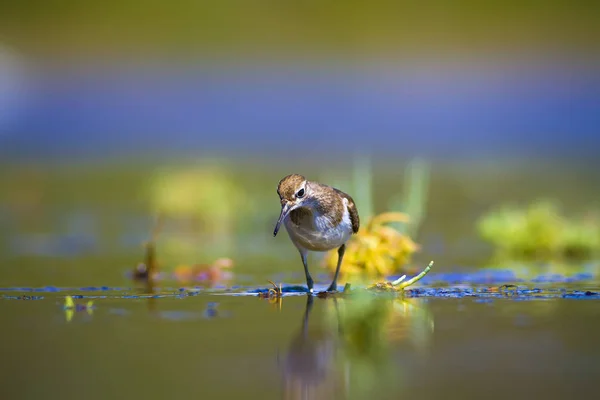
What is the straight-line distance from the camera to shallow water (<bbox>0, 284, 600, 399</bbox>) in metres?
6.41

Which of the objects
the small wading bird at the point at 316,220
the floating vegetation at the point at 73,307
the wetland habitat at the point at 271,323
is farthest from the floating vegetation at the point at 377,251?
the floating vegetation at the point at 73,307

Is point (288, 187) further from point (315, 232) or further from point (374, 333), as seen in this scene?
point (374, 333)

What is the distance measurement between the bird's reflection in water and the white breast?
52 centimetres

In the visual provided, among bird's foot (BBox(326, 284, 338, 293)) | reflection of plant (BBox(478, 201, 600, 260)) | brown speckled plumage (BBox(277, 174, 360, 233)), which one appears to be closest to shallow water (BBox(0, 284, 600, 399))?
bird's foot (BBox(326, 284, 338, 293))

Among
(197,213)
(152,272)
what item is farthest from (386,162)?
(152,272)

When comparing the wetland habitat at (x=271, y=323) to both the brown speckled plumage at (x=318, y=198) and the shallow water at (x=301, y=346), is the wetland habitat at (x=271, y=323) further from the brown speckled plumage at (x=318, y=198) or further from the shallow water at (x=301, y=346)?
the brown speckled plumage at (x=318, y=198)

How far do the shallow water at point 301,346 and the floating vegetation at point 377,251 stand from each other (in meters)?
1.41

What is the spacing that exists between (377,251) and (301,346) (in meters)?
3.74

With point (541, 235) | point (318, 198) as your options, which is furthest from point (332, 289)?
point (541, 235)

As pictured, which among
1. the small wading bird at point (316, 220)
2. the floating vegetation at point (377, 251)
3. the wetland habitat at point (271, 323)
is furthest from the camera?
the floating vegetation at point (377, 251)

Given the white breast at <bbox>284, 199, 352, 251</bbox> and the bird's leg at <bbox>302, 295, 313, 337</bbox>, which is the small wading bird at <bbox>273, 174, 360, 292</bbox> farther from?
the bird's leg at <bbox>302, 295, 313, 337</bbox>

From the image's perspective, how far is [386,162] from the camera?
2584 cm

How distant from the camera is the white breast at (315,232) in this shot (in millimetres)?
9695

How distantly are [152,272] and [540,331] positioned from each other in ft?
14.4
